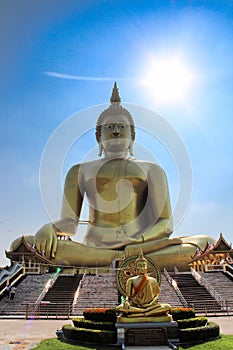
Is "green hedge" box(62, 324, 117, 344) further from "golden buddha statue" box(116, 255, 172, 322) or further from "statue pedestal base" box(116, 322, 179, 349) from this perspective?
"golden buddha statue" box(116, 255, 172, 322)

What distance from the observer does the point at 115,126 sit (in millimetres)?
20938

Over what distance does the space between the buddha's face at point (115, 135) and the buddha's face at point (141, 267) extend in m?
14.7

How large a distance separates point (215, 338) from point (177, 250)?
436 inches

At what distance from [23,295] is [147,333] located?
800cm

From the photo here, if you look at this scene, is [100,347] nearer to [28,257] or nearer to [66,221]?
[28,257]

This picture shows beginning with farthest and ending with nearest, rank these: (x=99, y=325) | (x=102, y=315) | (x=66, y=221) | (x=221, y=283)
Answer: (x=66, y=221) < (x=221, y=283) < (x=102, y=315) < (x=99, y=325)

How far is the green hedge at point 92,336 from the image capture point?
553 centimetres

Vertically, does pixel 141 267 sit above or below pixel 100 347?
above

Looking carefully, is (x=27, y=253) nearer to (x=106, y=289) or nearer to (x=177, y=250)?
(x=106, y=289)

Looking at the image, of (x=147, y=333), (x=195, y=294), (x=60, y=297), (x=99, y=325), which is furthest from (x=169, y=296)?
(x=147, y=333)

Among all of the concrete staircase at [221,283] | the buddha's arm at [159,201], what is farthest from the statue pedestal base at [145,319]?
the buddha's arm at [159,201]

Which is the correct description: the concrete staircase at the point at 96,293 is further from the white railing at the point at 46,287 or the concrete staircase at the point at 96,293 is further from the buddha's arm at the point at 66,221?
the buddha's arm at the point at 66,221

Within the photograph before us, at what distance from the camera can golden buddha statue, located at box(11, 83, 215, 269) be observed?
17031 millimetres

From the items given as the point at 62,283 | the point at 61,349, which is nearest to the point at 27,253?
the point at 62,283
